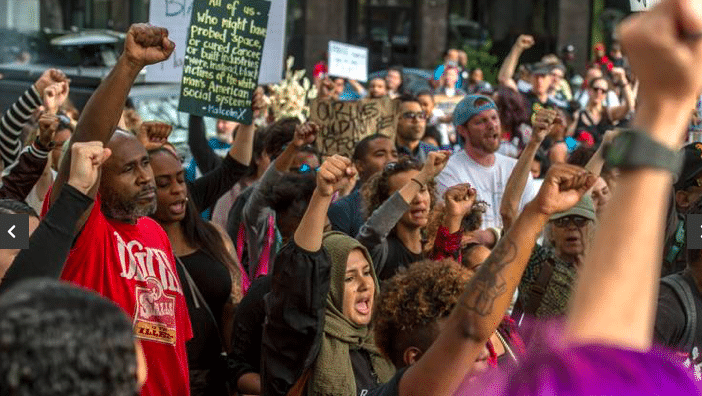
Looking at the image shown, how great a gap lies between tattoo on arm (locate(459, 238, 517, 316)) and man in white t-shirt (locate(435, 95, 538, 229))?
4.64 metres

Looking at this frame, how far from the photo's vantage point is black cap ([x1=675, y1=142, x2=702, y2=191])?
5816 millimetres

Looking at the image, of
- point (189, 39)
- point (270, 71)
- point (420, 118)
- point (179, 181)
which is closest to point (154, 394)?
point (179, 181)

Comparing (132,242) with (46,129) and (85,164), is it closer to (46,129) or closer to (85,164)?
(85,164)

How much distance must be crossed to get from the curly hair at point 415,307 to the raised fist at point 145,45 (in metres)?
1.03

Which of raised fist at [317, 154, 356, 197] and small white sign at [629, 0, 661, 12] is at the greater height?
small white sign at [629, 0, 661, 12]

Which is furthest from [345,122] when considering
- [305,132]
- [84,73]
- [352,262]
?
[84,73]

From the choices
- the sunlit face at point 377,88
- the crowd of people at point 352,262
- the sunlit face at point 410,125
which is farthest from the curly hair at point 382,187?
the sunlit face at point 377,88

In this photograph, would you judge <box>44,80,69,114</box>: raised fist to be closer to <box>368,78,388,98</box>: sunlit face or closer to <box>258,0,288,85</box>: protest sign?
<box>258,0,288,85</box>: protest sign

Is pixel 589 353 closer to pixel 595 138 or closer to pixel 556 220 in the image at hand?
pixel 556 220

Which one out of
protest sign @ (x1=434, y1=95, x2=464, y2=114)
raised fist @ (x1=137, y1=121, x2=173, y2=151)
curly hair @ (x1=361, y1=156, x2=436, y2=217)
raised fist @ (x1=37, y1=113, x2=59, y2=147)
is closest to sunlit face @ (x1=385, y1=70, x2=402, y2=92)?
protest sign @ (x1=434, y1=95, x2=464, y2=114)

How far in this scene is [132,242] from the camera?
414 centimetres

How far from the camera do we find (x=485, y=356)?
11.0 ft

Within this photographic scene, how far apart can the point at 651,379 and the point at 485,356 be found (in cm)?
181

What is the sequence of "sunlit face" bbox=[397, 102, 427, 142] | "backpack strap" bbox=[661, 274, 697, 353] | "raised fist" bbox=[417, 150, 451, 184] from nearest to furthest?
"backpack strap" bbox=[661, 274, 697, 353] < "raised fist" bbox=[417, 150, 451, 184] < "sunlit face" bbox=[397, 102, 427, 142]
